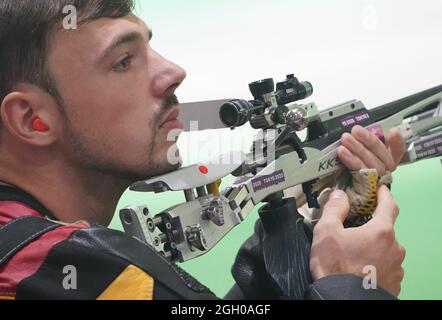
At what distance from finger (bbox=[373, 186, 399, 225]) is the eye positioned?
0.41 metres

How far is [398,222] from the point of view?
1943 mm

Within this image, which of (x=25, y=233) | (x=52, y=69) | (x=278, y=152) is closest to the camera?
(x=25, y=233)

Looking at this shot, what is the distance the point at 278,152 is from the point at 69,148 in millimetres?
362

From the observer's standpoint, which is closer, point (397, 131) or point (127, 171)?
point (127, 171)

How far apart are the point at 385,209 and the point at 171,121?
1.12ft

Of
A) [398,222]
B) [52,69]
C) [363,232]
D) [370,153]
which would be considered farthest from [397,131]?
[398,222]

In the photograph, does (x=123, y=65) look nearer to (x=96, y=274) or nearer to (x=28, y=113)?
(x=28, y=113)

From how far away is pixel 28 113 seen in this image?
30.3 inches

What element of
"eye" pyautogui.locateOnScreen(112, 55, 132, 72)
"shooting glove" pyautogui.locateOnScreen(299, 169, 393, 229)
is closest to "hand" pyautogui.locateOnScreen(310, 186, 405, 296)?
"shooting glove" pyautogui.locateOnScreen(299, 169, 393, 229)

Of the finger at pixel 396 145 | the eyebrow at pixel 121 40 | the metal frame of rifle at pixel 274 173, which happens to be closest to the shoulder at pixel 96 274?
the metal frame of rifle at pixel 274 173

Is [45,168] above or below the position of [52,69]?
below

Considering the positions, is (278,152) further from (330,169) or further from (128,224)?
(128,224)

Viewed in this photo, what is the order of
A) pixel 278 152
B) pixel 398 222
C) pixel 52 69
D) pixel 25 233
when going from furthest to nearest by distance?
pixel 398 222
pixel 278 152
pixel 52 69
pixel 25 233

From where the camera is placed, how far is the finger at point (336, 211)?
0.84 metres
